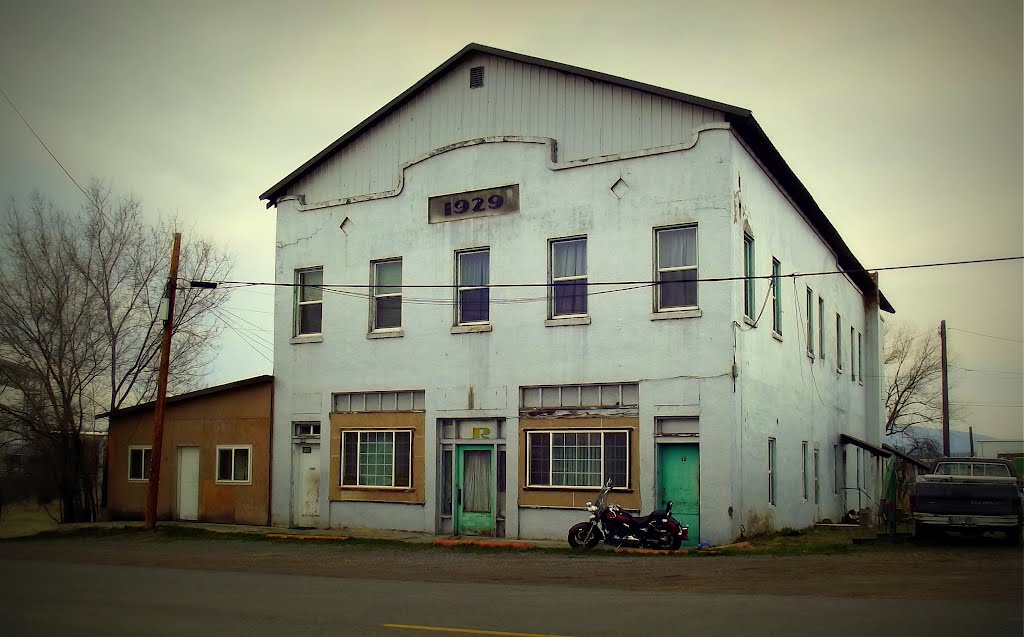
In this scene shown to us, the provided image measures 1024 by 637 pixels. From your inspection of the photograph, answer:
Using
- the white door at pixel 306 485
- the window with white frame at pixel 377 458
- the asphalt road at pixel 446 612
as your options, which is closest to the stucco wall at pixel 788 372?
A: the window with white frame at pixel 377 458

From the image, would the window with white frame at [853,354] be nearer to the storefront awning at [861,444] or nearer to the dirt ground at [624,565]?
the storefront awning at [861,444]

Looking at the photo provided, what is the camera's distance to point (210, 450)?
28.1 metres

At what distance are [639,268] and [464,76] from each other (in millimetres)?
7261

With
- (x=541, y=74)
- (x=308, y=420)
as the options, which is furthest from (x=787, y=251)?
(x=308, y=420)

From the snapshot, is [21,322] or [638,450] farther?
[21,322]

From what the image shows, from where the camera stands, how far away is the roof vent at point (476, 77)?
25312mm

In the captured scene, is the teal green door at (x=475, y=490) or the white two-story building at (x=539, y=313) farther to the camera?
the teal green door at (x=475, y=490)

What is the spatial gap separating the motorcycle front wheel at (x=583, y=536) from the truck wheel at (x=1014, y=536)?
8.51m

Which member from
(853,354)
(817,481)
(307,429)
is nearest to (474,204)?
(307,429)

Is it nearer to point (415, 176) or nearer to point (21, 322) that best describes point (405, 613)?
point (415, 176)

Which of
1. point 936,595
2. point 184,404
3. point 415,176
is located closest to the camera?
point 936,595

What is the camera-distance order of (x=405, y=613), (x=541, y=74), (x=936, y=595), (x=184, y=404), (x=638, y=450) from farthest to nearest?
(x=184, y=404) < (x=541, y=74) < (x=638, y=450) < (x=936, y=595) < (x=405, y=613)

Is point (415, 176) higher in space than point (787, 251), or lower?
higher

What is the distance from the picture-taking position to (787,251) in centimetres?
2702
